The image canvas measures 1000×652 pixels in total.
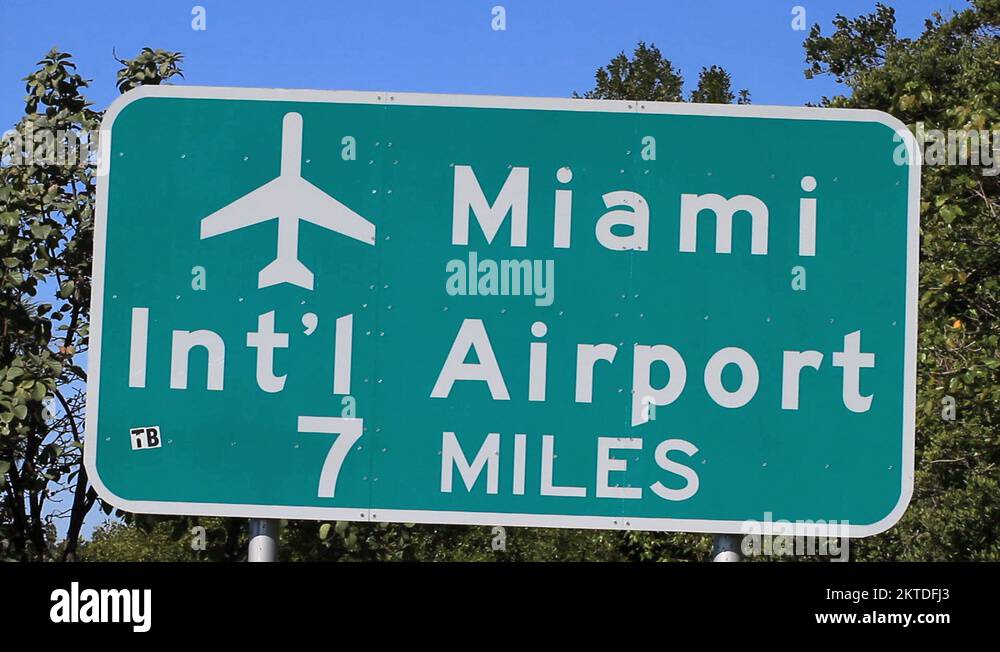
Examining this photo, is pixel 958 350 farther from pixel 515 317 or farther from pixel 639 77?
pixel 639 77

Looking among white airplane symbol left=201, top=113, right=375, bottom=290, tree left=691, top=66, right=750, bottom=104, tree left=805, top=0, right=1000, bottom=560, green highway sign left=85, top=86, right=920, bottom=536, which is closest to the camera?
green highway sign left=85, top=86, right=920, bottom=536

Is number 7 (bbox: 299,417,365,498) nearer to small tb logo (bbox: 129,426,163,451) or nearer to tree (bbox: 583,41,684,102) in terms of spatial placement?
small tb logo (bbox: 129,426,163,451)

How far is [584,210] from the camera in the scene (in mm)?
5156

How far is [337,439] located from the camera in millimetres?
5113

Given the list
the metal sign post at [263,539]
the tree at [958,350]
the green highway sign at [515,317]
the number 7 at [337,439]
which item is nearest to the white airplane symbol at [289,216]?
the green highway sign at [515,317]

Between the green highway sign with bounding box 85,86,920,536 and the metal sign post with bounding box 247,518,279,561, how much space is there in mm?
88

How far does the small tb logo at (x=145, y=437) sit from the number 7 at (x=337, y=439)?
57 cm

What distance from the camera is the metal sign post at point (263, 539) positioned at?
5113mm

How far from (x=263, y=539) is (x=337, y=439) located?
49 centimetres

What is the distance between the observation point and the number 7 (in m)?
5.10

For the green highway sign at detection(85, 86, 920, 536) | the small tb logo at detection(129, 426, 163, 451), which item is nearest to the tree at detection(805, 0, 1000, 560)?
the green highway sign at detection(85, 86, 920, 536)
